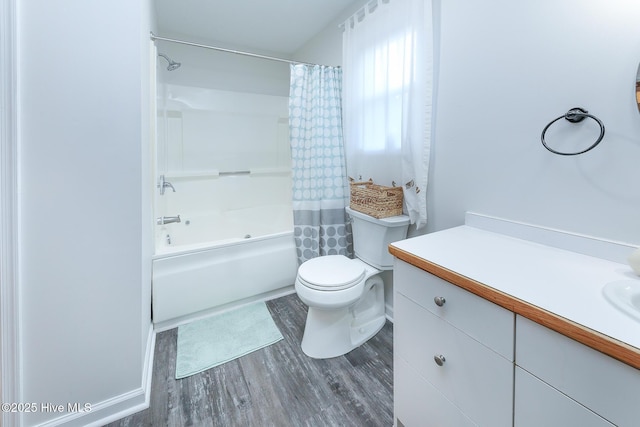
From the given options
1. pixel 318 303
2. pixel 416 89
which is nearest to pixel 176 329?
pixel 318 303

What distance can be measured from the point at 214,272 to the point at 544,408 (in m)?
1.87

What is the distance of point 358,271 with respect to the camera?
1717 millimetres

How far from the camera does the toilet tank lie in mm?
1723

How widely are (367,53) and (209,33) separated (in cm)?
176

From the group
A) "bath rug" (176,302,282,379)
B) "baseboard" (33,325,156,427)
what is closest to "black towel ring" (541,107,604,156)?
"bath rug" (176,302,282,379)

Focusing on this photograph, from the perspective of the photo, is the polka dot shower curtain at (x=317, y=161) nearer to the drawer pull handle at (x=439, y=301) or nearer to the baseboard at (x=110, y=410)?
the baseboard at (x=110, y=410)

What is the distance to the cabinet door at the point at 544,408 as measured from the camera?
2.06 feet

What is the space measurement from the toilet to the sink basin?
1000 mm

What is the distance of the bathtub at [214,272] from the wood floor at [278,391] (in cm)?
28

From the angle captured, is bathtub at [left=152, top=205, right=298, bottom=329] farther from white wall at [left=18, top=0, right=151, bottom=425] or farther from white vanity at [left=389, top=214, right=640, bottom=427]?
white vanity at [left=389, top=214, right=640, bottom=427]

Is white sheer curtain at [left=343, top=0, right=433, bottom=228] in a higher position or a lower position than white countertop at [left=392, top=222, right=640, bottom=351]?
higher

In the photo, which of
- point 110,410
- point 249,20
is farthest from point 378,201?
point 249,20

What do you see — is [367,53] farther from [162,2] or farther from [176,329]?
[176,329]

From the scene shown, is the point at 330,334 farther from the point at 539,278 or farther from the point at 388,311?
the point at 539,278
